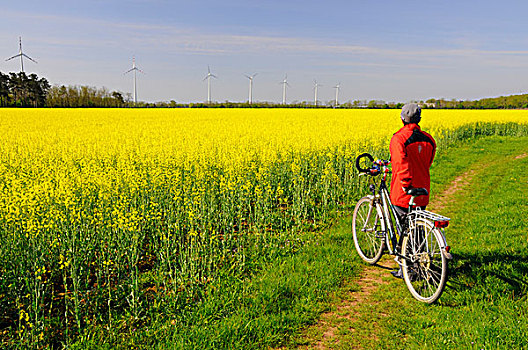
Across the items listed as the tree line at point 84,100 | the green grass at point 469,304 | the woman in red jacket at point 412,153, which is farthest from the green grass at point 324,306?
the tree line at point 84,100

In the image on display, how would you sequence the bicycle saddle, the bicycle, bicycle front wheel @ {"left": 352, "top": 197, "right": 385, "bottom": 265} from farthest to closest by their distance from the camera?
1. bicycle front wheel @ {"left": 352, "top": 197, "right": 385, "bottom": 265}
2. the bicycle saddle
3. the bicycle

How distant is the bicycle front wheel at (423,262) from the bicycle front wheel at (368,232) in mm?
751

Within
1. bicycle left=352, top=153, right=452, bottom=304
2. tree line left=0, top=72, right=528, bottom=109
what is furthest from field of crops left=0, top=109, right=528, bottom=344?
tree line left=0, top=72, right=528, bottom=109

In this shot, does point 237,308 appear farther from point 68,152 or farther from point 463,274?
point 68,152

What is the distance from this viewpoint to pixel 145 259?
23.1ft

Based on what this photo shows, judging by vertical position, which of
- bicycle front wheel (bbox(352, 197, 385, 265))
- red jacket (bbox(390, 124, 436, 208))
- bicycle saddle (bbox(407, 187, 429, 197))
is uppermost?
red jacket (bbox(390, 124, 436, 208))

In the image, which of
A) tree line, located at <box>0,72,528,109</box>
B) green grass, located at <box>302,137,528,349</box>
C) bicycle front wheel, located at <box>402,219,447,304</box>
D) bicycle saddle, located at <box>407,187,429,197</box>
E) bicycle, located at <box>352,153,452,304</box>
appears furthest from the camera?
tree line, located at <box>0,72,528,109</box>

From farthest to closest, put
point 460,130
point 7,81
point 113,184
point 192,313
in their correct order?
point 7,81
point 460,130
point 113,184
point 192,313

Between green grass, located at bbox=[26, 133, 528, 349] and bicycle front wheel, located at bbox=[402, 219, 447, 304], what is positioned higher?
bicycle front wheel, located at bbox=[402, 219, 447, 304]

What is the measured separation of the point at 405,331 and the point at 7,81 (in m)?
94.1

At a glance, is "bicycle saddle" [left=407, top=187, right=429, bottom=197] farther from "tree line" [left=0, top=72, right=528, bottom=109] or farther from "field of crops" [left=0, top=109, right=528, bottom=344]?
"tree line" [left=0, top=72, right=528, bottom=109]

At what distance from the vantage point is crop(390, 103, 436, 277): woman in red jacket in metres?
5.00

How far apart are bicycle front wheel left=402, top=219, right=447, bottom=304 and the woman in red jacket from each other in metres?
0.50

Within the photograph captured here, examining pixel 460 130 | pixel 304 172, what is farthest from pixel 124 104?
pixel 304 172
